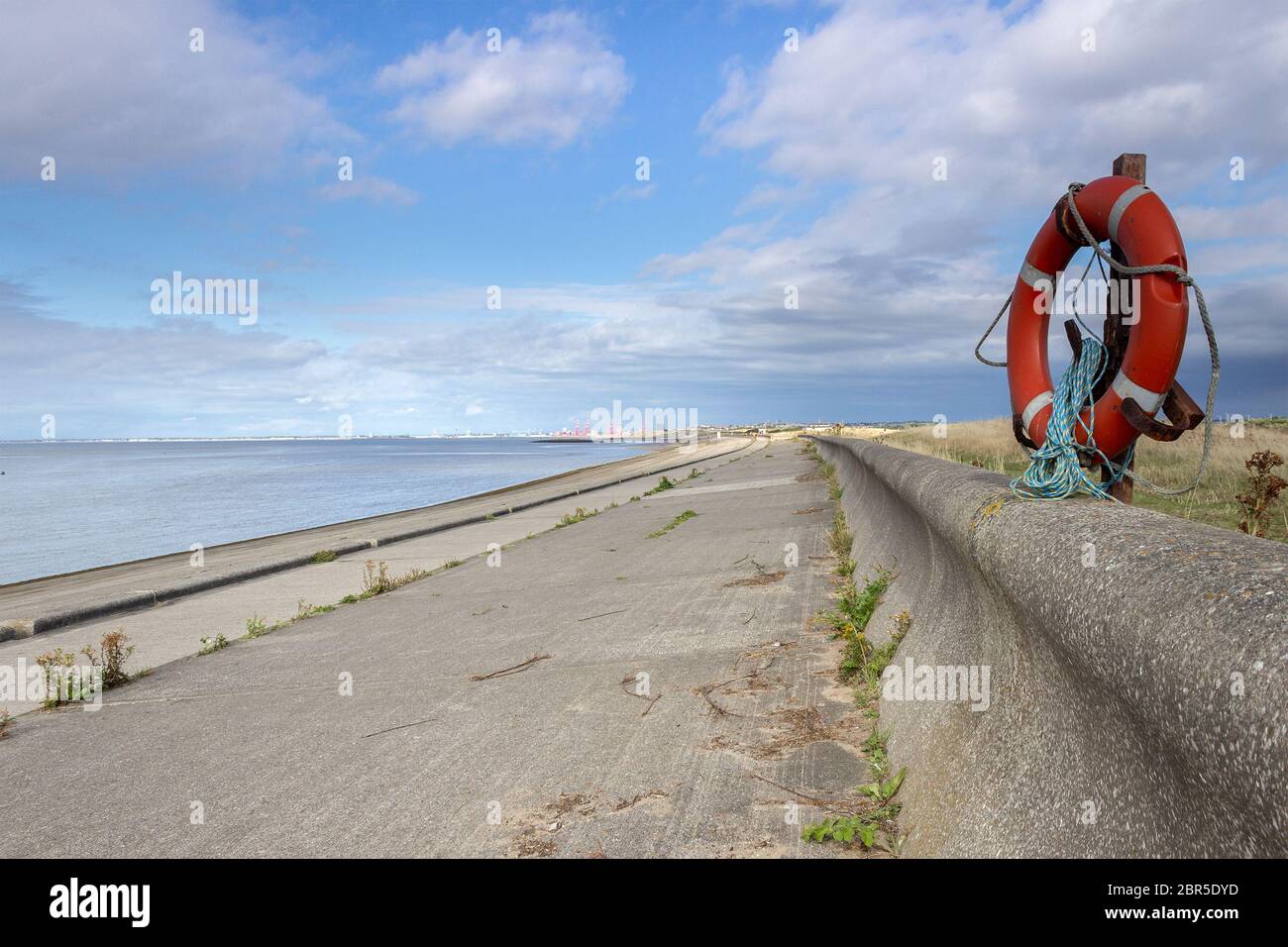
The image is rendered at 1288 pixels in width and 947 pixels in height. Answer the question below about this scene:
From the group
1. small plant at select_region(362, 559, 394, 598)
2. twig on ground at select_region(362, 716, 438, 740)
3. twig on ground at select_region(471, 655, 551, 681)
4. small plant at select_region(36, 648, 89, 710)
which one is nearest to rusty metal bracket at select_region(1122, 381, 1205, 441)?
twig on ground at select_region(471, 655, 551, 681)

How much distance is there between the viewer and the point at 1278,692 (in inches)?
53.2

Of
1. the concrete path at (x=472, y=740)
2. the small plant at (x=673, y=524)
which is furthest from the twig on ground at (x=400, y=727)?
the small plant at (x=673, y=524)

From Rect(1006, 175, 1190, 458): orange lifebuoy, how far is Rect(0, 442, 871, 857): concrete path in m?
2.07

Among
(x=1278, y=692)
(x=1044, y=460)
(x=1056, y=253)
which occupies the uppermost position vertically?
(x=1056, y=253)

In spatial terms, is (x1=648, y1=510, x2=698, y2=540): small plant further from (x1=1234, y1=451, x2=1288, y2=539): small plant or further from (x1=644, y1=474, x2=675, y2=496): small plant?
(x1=1234, y1=451, x2=1288, y2=539): small plant

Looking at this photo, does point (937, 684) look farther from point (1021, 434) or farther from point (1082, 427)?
point (1021, 434)

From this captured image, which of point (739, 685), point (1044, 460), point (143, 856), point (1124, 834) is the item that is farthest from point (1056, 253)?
point (143, 856)

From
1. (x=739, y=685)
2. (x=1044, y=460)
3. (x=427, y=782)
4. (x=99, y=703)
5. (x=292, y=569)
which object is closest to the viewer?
(x=427, y=782)

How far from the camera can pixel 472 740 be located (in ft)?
14.9

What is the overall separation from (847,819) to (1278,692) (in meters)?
2.14

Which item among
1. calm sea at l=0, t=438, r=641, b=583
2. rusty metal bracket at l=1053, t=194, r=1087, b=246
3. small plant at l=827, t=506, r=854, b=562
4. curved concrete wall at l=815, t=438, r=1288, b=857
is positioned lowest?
calm sea at l=0, t=438, r=641, b=583
